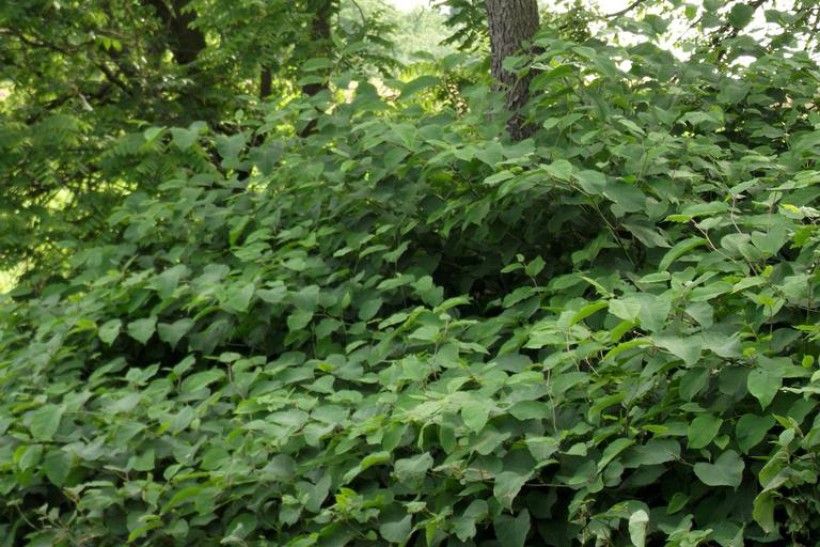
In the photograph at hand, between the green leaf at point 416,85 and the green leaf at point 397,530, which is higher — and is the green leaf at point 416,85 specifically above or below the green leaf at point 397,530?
above

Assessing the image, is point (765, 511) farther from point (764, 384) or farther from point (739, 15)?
point (739, 15)

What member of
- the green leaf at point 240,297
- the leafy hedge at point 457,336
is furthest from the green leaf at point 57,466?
the green leaf at point 240,297

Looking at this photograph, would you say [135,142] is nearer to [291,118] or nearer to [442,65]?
[291,118]

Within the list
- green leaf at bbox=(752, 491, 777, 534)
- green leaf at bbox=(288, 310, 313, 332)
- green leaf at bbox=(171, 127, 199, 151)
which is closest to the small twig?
green leaf at bbox=(171, 127, 199, 151)

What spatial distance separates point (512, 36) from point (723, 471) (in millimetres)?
2908

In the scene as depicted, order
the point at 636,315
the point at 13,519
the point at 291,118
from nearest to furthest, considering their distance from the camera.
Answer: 1. the point at 636,315
2. the point at 13,519
3. the point at 291,118

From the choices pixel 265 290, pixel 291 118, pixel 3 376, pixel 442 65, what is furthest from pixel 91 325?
pixel 442 65

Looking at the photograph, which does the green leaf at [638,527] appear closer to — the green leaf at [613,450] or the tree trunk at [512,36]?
the green leaf at [613,450]

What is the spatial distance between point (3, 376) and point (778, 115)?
12.4 feet

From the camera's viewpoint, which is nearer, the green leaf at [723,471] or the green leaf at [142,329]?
the green leaf at [723,471]

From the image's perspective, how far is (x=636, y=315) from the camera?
9.59 ft

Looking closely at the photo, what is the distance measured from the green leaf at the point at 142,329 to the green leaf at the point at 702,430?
2539 millimetres

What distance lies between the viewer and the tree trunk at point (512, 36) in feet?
16.8

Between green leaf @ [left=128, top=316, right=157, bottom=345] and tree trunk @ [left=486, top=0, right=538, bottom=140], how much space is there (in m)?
1.88
